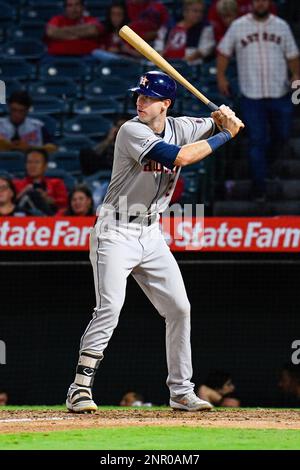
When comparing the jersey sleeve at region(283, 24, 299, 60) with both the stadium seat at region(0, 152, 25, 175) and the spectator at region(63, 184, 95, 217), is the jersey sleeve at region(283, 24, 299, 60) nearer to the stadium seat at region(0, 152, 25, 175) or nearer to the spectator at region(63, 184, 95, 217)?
the spectator at region(63, 184, 95, 217)

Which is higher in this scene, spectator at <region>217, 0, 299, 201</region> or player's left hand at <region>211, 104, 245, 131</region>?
spectator at <region>217, 0, 299, 201</region>

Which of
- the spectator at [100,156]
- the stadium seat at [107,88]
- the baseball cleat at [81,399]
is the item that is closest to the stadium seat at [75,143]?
the spectator at [100,156]

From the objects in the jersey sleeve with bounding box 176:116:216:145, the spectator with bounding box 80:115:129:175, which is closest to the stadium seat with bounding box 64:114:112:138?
the spectator with bounding box 80:115:129:175

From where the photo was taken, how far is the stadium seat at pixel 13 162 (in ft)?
31.9

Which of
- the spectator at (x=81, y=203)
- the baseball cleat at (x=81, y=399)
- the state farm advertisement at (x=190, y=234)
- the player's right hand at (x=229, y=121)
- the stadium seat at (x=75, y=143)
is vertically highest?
the player's right hand at (x=229, y=121)

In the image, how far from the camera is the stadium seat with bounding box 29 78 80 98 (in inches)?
418

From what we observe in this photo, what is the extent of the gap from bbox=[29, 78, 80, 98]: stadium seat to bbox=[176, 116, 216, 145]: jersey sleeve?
4.80 m

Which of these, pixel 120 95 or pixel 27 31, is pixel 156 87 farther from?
pixel 27 31

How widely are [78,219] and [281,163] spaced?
206 cm

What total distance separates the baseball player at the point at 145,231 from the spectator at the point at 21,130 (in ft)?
13.9

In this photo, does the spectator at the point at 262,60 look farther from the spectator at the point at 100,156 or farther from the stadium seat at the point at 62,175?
the stadium seat at the point at 62,175

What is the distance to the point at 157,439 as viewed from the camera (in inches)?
190

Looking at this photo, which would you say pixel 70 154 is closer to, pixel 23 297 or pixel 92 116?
pixel 92 116

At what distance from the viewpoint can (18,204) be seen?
9125 millimetres
